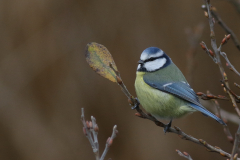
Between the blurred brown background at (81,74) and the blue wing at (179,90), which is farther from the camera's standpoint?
the blurred brown background at (81,74)

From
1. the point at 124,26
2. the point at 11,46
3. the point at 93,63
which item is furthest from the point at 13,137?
the point at 93,63

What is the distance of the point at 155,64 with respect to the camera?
2.39 m

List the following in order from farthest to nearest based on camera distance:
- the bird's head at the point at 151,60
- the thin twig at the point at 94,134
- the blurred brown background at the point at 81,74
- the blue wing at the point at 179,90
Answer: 1. the blurred brown background at the point at 81,74
2. the bird's head at the point at 151,60
3. the blue wing at the point at 179,90
4. the thin twig at the point at 94,134

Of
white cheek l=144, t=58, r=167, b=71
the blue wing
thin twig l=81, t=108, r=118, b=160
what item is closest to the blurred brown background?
white cheek l=144, t=58, r=167, b=71

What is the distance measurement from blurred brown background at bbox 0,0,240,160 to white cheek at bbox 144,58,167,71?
4.86 ft

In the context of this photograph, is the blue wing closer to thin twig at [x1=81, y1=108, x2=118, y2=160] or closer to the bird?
the bird

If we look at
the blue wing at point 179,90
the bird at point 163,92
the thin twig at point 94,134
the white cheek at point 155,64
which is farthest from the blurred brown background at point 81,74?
the thin twig at point 94,134

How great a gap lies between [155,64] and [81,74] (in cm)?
172

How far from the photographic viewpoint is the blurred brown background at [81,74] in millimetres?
3865

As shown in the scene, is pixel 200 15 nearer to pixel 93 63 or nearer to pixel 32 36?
pixel 32 36

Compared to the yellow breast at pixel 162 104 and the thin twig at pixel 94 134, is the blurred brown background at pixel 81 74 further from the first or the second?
the thin twig at pixel 94 134

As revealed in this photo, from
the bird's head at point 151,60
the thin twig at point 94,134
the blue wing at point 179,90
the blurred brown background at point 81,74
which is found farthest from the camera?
the blurred brown background at point 81,74

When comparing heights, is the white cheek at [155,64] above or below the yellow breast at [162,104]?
above

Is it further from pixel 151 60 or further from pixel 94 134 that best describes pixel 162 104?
pixel 94 134
